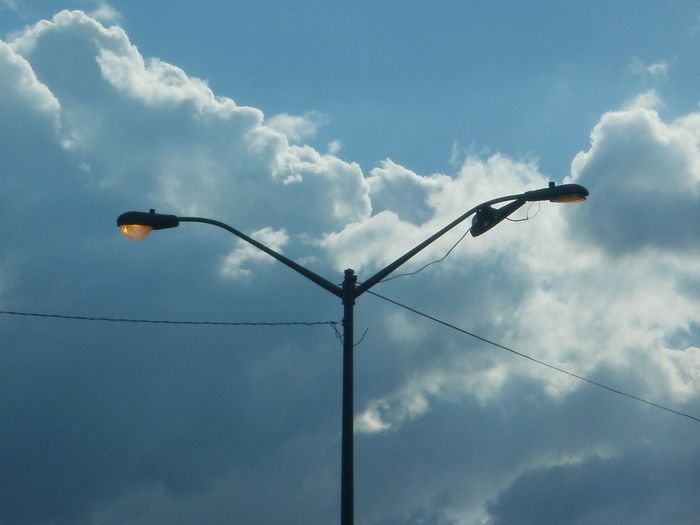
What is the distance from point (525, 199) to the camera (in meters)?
14.5

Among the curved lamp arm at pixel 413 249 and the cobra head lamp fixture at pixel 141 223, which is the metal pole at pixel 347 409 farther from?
the cobra head lamp fixture at pixel 141 223

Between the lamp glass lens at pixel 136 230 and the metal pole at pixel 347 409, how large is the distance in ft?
9.24

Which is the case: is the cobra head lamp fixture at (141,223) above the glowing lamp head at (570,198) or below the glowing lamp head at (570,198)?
below

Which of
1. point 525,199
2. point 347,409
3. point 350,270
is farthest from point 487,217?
point 347,409

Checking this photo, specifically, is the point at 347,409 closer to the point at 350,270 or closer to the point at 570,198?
the point at 350,270

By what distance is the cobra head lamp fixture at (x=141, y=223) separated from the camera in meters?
14.5

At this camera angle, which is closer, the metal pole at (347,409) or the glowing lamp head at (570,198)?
the metal pole at (347,409)

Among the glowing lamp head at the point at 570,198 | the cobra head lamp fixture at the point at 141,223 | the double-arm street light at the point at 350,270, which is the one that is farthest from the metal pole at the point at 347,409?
the glowing lamp head at the point at 570,198

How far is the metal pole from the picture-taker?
13.0 metres

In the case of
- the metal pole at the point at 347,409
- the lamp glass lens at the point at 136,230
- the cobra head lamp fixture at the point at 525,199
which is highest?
the cobra head lamp fixture at the point at 525,199

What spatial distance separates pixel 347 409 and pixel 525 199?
373 centimetres

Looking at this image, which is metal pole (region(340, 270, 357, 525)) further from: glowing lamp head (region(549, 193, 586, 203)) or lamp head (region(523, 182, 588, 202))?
glowing lamp head (region(549, 193, 586, 203))

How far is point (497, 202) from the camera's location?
14.7m

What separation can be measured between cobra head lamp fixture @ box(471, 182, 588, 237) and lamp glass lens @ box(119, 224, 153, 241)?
14.8ft
